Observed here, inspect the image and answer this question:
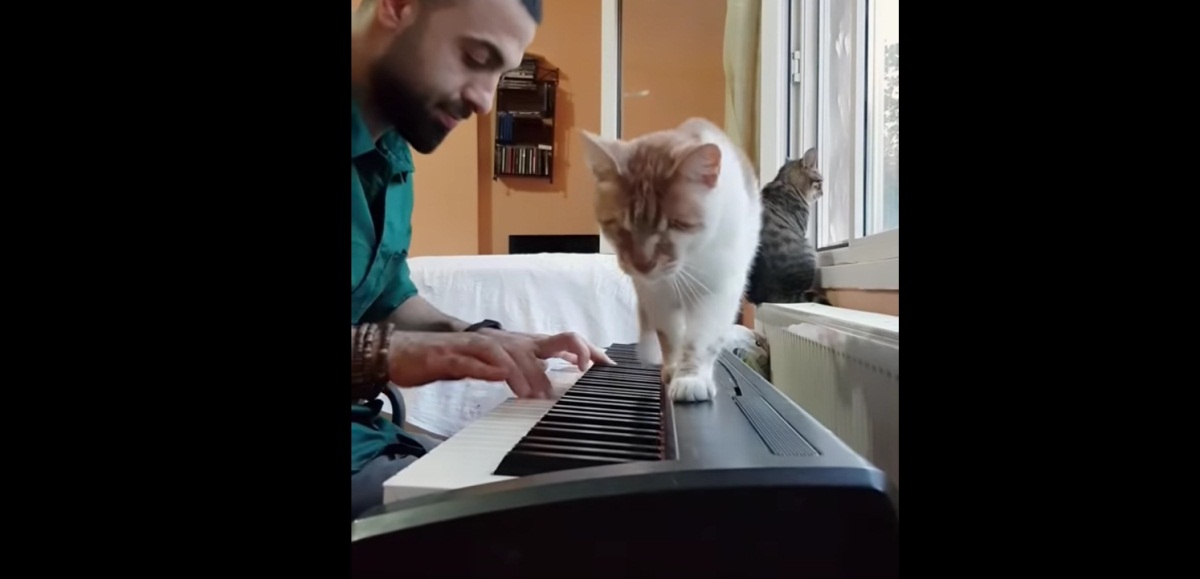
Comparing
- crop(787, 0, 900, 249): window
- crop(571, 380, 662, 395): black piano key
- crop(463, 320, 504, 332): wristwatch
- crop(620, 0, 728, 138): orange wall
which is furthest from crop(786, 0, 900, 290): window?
crop(463, 320, 504, 332): wristwatch

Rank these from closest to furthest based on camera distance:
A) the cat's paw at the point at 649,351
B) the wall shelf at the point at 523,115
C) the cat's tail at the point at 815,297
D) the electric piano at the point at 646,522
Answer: the electric piano at the point at 646,522, the wall shelf at the point at 523,115, the cat's paw at the point at 649,351, the cat's tail at the point at 815,297

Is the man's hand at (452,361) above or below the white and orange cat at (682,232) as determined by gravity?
below

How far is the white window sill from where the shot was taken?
56 cm

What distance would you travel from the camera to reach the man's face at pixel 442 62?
48 cm

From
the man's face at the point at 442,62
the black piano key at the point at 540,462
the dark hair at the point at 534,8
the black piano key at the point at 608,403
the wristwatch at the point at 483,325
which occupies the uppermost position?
the dark hair at the point at 534,8

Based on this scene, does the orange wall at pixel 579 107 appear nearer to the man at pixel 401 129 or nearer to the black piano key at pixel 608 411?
the man at pixel 401 129

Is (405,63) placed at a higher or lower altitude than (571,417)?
higher

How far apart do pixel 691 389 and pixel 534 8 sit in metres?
0.32

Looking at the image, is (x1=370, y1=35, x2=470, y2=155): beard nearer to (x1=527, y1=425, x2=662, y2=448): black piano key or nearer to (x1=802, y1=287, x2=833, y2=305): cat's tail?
(x1=527, y1=425, x2=662, y2=448): black piano key

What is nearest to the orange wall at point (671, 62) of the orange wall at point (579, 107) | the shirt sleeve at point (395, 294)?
the orange wall at point (579, 107)
